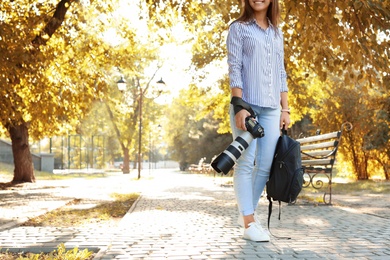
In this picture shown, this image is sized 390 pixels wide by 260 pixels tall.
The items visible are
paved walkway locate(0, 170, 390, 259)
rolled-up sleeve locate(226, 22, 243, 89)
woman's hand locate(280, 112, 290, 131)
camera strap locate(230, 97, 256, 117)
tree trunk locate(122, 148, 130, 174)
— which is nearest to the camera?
paved walkway locate(0, 170, 390, 259)

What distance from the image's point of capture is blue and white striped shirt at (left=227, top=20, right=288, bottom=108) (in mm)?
4789

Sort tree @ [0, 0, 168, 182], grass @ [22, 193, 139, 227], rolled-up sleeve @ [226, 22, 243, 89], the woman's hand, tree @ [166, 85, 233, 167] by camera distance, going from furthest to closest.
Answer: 1. tree @ [166, 85, 233, 167]
2. tree @ [0, 0, 168, 182]
3. grass @ [22, 193, 139, 227]
4. the woman's hand
5. rolled-up sleeve @ [226, 22, 243, 89]

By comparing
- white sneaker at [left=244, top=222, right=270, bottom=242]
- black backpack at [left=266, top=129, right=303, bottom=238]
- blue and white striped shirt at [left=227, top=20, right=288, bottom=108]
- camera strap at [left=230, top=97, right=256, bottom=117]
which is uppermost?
blue and white striped shirt at [left=227, top=20, right=288, bottom=108]

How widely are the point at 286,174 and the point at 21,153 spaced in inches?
651

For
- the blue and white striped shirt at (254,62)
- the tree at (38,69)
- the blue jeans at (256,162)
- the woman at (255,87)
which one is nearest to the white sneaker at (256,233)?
the woman at (255,87)

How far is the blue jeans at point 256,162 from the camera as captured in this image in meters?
4.80

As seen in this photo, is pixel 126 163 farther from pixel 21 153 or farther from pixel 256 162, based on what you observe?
pixel 256 162

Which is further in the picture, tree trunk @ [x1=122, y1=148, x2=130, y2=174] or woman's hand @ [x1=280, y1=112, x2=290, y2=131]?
tree trunk @ [x1=122, y1=148, x2=130, y2=174]

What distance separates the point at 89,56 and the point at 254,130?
12.7 metres

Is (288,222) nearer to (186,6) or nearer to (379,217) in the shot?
(379,217)

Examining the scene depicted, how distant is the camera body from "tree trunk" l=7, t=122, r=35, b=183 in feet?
52.6

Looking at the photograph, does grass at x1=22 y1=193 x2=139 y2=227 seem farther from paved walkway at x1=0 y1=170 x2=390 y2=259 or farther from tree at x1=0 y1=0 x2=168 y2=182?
tree at x1=0 y1=0 x2=168 y2=182

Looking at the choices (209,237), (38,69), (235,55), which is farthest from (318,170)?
(38,69)

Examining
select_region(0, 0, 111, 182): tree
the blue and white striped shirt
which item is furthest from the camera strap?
select_region(0, 0, 111, 182): tree
